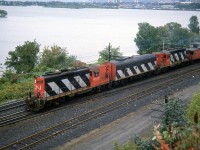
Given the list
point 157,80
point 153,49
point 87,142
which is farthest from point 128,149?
point 153,49

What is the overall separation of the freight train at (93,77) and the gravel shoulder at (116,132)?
21.2 feet

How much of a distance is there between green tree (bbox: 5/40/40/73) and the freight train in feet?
74.1

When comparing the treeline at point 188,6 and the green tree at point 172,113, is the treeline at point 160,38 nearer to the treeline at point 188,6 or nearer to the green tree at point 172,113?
the treeline at point 188,6

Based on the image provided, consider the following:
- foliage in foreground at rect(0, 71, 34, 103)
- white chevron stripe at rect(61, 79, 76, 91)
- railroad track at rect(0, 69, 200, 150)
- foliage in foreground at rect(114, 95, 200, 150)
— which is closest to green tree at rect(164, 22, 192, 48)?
railroad track at rect(0, 69, 200, 150)

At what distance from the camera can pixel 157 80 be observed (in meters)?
36.2

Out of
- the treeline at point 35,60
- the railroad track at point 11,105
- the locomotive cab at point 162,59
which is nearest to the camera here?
the railroad track at point 11,105

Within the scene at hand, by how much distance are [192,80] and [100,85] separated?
1222cm

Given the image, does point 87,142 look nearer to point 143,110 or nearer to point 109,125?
point 109,125

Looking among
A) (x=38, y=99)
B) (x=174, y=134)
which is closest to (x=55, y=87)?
(x=38, y=99)

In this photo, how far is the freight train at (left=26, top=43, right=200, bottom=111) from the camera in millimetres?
24797

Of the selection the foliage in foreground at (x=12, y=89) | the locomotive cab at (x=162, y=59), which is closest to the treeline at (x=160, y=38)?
the locomotive cab at (x=162, y=59)

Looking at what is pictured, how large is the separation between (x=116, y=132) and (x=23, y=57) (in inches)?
1441

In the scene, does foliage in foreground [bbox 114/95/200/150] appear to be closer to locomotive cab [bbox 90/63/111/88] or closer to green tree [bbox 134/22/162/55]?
locomotive cab [bbox 90/63/111/88]

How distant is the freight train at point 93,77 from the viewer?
81.4 ft
